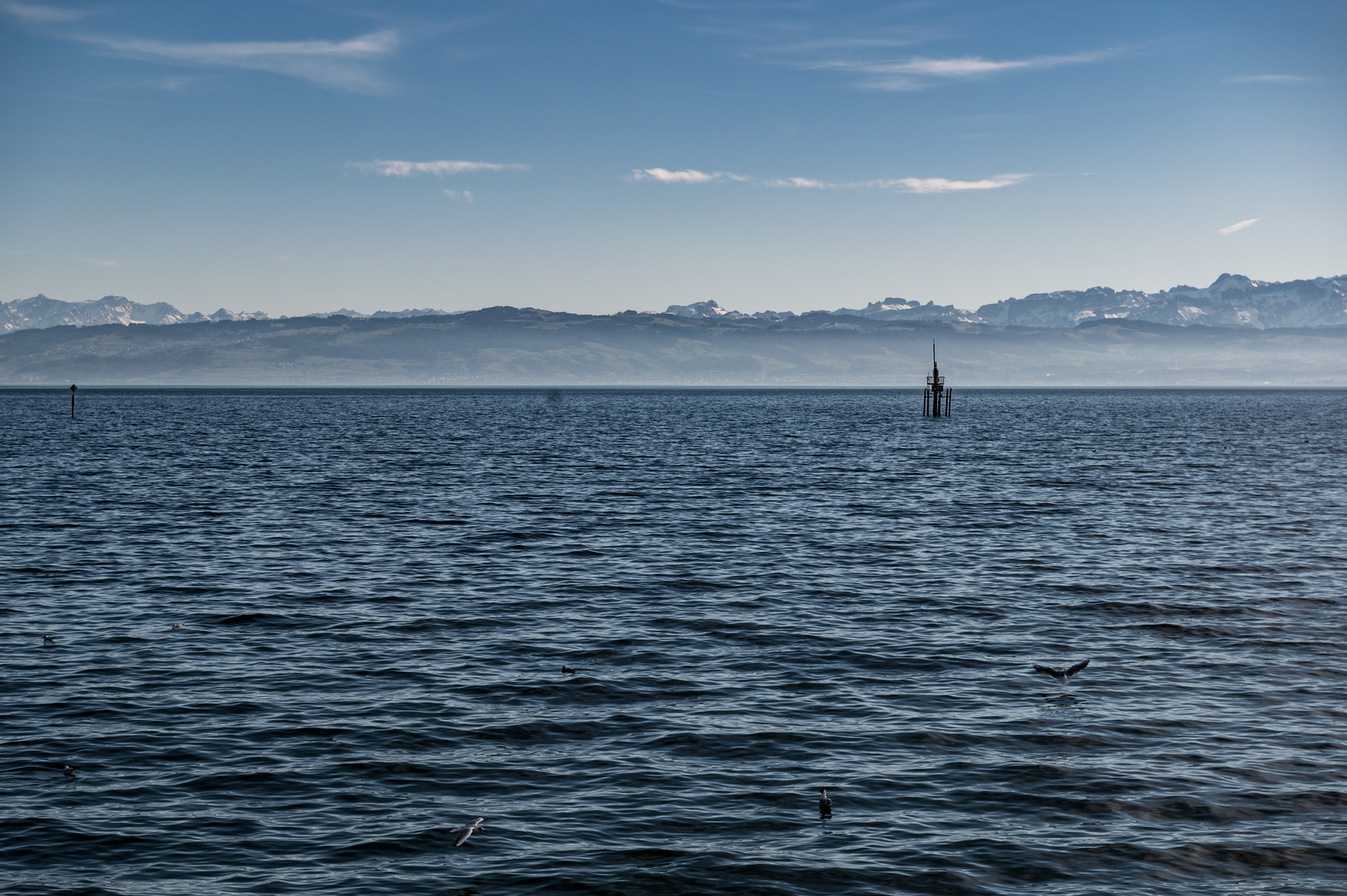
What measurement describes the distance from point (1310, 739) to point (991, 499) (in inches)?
1462

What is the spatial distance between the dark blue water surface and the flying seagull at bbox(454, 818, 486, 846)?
235mm

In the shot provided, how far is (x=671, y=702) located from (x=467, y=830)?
6.83 metres

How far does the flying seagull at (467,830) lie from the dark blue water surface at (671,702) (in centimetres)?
23

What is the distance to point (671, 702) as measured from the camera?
20.2 m

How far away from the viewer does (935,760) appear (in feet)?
56.4

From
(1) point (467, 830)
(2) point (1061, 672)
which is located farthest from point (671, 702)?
(2) point (1061, 672)

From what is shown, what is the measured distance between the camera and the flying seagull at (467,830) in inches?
547

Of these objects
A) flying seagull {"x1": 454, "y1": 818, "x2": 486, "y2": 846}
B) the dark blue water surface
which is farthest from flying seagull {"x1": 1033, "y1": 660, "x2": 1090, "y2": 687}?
flying seagull {"x1": 454, "y1": 818, "x2": 486, "y2": 846}

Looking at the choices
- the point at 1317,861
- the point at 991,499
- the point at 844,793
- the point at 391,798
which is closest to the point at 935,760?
the point at 844,793

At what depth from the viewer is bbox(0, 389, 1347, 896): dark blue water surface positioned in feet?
45.5

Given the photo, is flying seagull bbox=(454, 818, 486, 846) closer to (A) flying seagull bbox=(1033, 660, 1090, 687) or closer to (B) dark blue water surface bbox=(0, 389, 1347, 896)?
(B) dark blue water surface bbox=(0, 389, 1347, 896)

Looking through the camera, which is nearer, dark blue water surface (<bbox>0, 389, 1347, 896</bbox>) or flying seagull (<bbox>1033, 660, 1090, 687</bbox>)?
dark blue water surface (<bbox>0, 389, 1347, 896</bbox>)

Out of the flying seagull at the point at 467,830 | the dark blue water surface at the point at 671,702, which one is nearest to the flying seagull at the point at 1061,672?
the dark blue water surface at the point at 671,702

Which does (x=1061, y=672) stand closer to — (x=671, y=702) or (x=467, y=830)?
(x=671, y=702)
